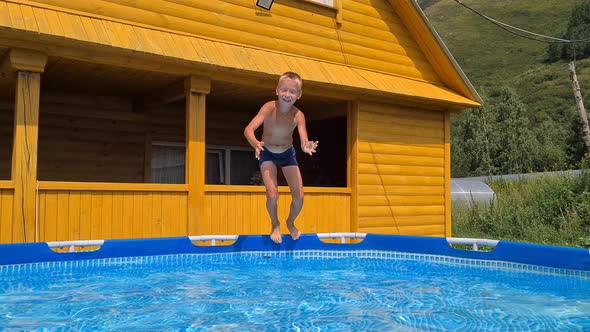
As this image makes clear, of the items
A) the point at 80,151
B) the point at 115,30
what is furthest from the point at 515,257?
the point at 80,151

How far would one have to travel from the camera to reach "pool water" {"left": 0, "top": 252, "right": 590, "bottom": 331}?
353 cm

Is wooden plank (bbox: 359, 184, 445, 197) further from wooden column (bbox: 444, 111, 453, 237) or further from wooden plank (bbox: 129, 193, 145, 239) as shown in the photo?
wooden plank (bbox: 129, 193, 145, 239)

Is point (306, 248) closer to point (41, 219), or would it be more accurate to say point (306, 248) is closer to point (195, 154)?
point (195, 154)

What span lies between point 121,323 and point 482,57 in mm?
86639

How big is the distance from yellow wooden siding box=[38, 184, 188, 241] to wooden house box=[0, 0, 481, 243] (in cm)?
1

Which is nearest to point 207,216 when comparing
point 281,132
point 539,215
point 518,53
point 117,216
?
point 117,216

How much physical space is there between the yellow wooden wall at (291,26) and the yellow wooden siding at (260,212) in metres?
2.09

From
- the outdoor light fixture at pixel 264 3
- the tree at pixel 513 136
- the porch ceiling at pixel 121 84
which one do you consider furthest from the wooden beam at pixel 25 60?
the tree at pixel 513 136

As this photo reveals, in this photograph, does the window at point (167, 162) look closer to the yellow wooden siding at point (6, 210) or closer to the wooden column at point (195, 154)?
the wooden column at point (195, 154)

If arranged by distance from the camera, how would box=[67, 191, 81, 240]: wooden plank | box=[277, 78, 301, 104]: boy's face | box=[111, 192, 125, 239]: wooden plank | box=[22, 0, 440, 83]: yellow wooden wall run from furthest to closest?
1. box=[22, 0, 440, 83]: yellow wooden wall
2. box=[111, 192, 125, 239]: wooden plank
3. box=[67, 191, 81, 240]: wooden plank
4. box=[277, 78, 301, 104]: boy's face

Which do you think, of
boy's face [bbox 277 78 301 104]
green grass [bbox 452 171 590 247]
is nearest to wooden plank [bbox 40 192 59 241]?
boy's face [bbox 277 78 301 104]

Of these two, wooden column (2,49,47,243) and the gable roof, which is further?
the gable roof

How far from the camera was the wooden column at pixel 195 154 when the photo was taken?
7.68 m

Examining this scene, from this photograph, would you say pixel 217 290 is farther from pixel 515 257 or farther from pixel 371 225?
pixel 371 225
